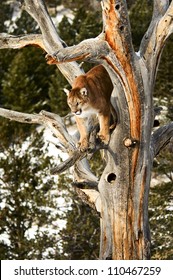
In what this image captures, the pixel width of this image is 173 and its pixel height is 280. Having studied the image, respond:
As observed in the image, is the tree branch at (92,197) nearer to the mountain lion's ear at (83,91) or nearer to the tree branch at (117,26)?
the mountain lion's ear at (83,91)

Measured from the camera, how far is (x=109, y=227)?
6.66 metres

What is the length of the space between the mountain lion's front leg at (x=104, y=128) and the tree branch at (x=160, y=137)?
0.63 meters

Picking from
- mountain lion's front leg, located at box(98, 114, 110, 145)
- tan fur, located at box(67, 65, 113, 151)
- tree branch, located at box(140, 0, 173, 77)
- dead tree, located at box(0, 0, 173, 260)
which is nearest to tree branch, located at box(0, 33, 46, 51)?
dead tree, located at box(0, 0, 173, 260)

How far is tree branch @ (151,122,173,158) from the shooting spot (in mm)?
6752

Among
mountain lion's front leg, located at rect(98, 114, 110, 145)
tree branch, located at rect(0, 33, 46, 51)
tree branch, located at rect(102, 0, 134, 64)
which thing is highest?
tree branch, located at rect(0, 33, 46, 51)

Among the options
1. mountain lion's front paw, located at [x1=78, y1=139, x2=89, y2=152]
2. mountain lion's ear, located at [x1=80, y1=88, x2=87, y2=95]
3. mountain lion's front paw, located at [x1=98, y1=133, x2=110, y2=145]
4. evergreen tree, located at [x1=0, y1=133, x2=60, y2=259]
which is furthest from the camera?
evergreen tree, located at [x1=0, y1=133, x2=60, y2=259]

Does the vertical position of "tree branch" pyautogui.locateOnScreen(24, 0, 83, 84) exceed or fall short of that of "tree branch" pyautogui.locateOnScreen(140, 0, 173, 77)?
it exceeds it

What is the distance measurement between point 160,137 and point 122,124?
68 centimetres

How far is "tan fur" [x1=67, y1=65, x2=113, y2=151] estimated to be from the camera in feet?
19.2

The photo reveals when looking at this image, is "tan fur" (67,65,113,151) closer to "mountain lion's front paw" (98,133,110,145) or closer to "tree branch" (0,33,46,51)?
"mountain lion's front paw" (98,133,110,145)

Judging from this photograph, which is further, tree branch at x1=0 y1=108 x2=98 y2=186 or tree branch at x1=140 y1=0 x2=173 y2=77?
tree branch at x1=0 y1=108 x2=98 y2=186

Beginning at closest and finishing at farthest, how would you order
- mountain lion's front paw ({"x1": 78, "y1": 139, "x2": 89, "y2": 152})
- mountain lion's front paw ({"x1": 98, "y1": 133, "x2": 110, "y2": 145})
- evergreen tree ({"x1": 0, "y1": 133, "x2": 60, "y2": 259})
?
1. mountain lion's front paw ({"x1": 78, "y1": 139, "x2": 89, "y2": 152})
2. mountain lion's front paw ({"x1": 98, "y1": 133, "x2": 110, "y2": 145})
3. evergreen tree ({"x1": 0, "y1": 133, "x2": 60, "y2": 259})

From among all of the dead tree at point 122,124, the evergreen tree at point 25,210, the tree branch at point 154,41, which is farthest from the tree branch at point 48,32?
the evergreen tree at point 25,210

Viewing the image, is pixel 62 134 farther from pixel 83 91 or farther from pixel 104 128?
pixel 83 91
